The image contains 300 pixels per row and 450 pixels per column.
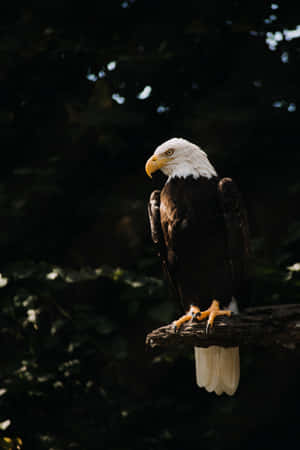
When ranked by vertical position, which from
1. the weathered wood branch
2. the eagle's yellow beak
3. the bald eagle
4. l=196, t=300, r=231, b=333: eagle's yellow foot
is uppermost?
the eagle's yellow beak

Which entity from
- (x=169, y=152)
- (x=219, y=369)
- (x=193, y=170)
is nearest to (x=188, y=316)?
(x=219, y=369)

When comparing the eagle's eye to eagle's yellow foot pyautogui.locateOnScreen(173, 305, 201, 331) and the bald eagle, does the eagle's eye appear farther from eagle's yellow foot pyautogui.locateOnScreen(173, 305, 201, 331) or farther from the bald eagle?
eagle's yellow foot pyautogui.locateOnScreen(173, 305, 201, 331)

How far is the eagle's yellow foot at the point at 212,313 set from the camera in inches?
92.0

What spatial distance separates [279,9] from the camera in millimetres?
3707

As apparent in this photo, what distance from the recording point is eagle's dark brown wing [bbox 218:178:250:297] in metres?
2.53

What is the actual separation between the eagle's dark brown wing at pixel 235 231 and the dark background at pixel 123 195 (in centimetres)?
64

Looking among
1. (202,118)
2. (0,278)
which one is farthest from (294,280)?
(0,278)

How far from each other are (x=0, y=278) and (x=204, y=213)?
1442mm

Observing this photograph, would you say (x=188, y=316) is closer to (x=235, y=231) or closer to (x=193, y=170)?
(x=235, y=231)

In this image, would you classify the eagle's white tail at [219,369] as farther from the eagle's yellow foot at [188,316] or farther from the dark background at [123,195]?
the dark background at [123,195]

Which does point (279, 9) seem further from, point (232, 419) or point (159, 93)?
point (232, 419)

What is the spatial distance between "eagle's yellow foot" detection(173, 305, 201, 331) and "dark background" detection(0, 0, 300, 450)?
1.98 feet

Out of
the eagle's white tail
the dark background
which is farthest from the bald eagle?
the dark background

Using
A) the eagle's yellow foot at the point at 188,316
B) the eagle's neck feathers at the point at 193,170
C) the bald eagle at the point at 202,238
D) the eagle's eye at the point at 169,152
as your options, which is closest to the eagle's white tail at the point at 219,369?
the bald eagle at the point at 202,238
